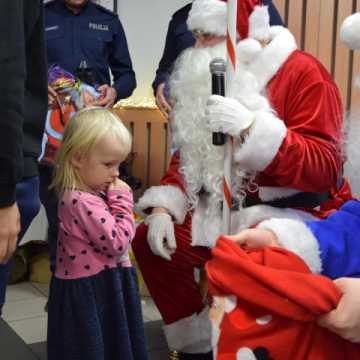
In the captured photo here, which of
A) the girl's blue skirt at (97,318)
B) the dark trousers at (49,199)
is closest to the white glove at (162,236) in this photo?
the girl's blue skirt at (97,318)

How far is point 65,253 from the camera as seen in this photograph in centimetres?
161

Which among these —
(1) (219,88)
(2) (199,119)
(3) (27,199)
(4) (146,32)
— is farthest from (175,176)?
(4) (146,32)

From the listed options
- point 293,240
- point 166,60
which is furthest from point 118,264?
point 166,60

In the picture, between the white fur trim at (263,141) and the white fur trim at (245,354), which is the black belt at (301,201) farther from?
the white fur trim at (245,354)

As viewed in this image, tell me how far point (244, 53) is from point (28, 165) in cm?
103

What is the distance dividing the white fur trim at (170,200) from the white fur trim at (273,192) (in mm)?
339

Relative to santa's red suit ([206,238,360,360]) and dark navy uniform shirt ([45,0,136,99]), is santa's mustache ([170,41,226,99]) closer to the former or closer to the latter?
dark navy uniform shirt ([45,0,136,99])

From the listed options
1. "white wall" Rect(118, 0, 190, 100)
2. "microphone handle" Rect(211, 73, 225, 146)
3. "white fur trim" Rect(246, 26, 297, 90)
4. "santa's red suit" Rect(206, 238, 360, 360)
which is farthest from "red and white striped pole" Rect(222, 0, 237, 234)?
"white wall" Rect(118, 0, 190, 100)

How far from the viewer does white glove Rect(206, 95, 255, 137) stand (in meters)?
1.64

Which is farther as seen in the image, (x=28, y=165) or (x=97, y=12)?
(x=97, y=12)

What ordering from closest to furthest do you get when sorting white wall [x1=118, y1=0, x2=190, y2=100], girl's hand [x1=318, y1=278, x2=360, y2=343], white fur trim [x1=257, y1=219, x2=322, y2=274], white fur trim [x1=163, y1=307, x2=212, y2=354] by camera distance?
girl's hand [x1=318, y1=278, x2=360, y2=343], white fur trim [x1=257, y1=219, x2=322, y2=274], white fur trim [x1=163, y1=307, x2=212, y2=354], white wall [x1=118, y1=0, x2=190, y2=100]

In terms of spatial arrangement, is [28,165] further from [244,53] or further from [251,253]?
[244,53]

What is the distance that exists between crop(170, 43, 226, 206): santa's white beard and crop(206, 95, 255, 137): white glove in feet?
0.87

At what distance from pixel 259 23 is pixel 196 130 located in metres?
0.42
